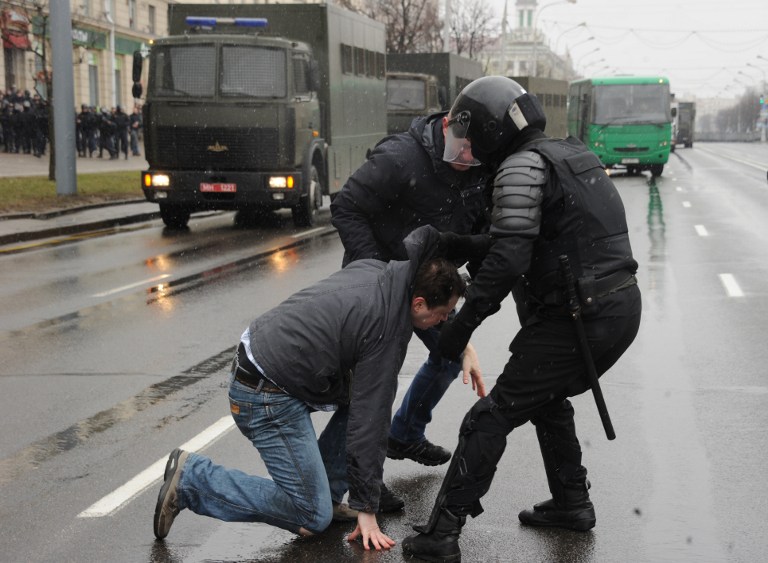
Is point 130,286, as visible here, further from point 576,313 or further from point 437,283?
point 576,313

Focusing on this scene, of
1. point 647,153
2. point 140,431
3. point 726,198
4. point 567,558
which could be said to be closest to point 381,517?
point 567,558

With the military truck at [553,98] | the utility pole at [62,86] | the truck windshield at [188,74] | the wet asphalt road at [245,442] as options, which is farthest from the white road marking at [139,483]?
the military truck at [553,98]

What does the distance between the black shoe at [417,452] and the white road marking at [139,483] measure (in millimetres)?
968

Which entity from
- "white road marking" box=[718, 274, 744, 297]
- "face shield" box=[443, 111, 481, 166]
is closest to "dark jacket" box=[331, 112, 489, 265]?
"face shield" box=[443, 111, 481, 166]

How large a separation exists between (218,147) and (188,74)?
1157 mm

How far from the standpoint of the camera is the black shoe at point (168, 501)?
4.35m

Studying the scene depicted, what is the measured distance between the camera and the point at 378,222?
17.1 ft

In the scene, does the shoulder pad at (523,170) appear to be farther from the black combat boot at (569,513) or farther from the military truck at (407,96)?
the military truck at (407,96)

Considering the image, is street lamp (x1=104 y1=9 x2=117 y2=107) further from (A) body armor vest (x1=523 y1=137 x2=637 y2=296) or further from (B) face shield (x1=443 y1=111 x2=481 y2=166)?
(A) body armor vest (x1=523 y1=137 x2=637 y2=296)

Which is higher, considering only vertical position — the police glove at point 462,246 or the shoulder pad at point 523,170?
the shoulder pad at point 523,170

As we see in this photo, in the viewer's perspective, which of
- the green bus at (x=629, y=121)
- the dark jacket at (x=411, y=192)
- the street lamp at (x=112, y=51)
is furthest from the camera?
the street lamp at (x=112, y=51)

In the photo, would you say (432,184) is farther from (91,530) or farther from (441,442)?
(91,530)

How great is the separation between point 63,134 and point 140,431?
1647 centimetres

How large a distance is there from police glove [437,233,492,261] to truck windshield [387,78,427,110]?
25226mm
